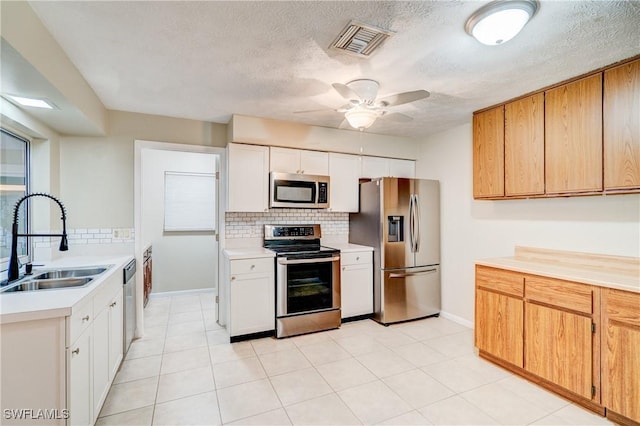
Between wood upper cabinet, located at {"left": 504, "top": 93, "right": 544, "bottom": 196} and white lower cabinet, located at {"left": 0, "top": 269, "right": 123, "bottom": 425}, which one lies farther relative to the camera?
wood upper cabinet, located at {"left": 504, "top": 93, "right": 544, "bottom": 196}

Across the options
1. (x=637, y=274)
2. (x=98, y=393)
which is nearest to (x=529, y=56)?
(x=637, y=274)

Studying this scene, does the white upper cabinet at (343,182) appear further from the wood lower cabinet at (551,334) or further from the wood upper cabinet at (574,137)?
the wood upper cabinet at (574,137)

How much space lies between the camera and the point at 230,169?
337 cm

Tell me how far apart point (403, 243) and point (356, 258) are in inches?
24.2

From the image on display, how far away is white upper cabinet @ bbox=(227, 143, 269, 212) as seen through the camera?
3.39 metres

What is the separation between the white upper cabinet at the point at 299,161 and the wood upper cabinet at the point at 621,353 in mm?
2850

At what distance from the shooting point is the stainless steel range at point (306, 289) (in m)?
3.32

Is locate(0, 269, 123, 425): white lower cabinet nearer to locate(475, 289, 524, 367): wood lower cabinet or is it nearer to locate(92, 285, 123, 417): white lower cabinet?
locate(92, 285, 123, 417): white lower cabinet

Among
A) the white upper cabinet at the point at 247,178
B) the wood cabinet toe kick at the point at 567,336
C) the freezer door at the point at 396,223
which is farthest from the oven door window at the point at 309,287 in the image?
the wood cabinet toe kick at the point at 567,336

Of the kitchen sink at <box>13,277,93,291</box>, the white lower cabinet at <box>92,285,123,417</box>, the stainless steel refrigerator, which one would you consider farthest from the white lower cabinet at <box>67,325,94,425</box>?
the stainless steel refrigerator

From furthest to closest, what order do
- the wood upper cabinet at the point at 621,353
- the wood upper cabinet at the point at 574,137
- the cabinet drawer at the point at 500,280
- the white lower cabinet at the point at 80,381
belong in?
the cabinet drawer at the point at 500,280
the wood upper cabinet at the point at 574,137
the wood upper cabinet at the point at 621,353
the white lower cabinet at the point at 80,381

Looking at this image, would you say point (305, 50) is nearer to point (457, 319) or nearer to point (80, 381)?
point (80, 381)

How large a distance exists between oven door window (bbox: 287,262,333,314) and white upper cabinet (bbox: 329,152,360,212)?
857 millimetres

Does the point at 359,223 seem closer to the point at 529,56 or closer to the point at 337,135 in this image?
the point at 337,135
